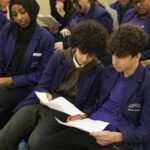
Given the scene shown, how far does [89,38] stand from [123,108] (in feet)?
1.43

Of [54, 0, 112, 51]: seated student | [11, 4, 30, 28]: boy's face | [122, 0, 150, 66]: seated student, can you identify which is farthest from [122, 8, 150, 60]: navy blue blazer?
[11, 4, 30, 28]: boy's face

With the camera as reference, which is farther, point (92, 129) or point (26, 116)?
point (26, 116)

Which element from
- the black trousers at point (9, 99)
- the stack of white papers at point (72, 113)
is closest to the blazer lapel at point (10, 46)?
the black trousers at point (9, 99)

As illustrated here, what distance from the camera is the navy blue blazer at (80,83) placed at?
2027 millimetres

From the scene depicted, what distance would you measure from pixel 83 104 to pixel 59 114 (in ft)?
0.51

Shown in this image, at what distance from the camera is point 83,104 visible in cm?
207

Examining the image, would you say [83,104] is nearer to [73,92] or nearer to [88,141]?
[73,92]

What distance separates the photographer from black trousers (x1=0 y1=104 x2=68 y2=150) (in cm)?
201

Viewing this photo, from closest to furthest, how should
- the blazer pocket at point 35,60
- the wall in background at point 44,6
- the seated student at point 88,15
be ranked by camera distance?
the blazer pocket at point 35,60
the seated student at point 88,15
the wall in background at point 44,6

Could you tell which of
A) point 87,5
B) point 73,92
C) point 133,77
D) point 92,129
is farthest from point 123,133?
point 87,5

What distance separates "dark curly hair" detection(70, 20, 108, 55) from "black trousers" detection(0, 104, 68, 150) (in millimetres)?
416

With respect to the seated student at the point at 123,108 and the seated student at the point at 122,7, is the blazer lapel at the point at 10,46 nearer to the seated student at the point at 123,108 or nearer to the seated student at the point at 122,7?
the seated student at the point at 123,108

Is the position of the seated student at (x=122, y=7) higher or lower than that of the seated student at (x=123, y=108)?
higher

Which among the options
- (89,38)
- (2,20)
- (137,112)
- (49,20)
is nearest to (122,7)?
(49,20)
